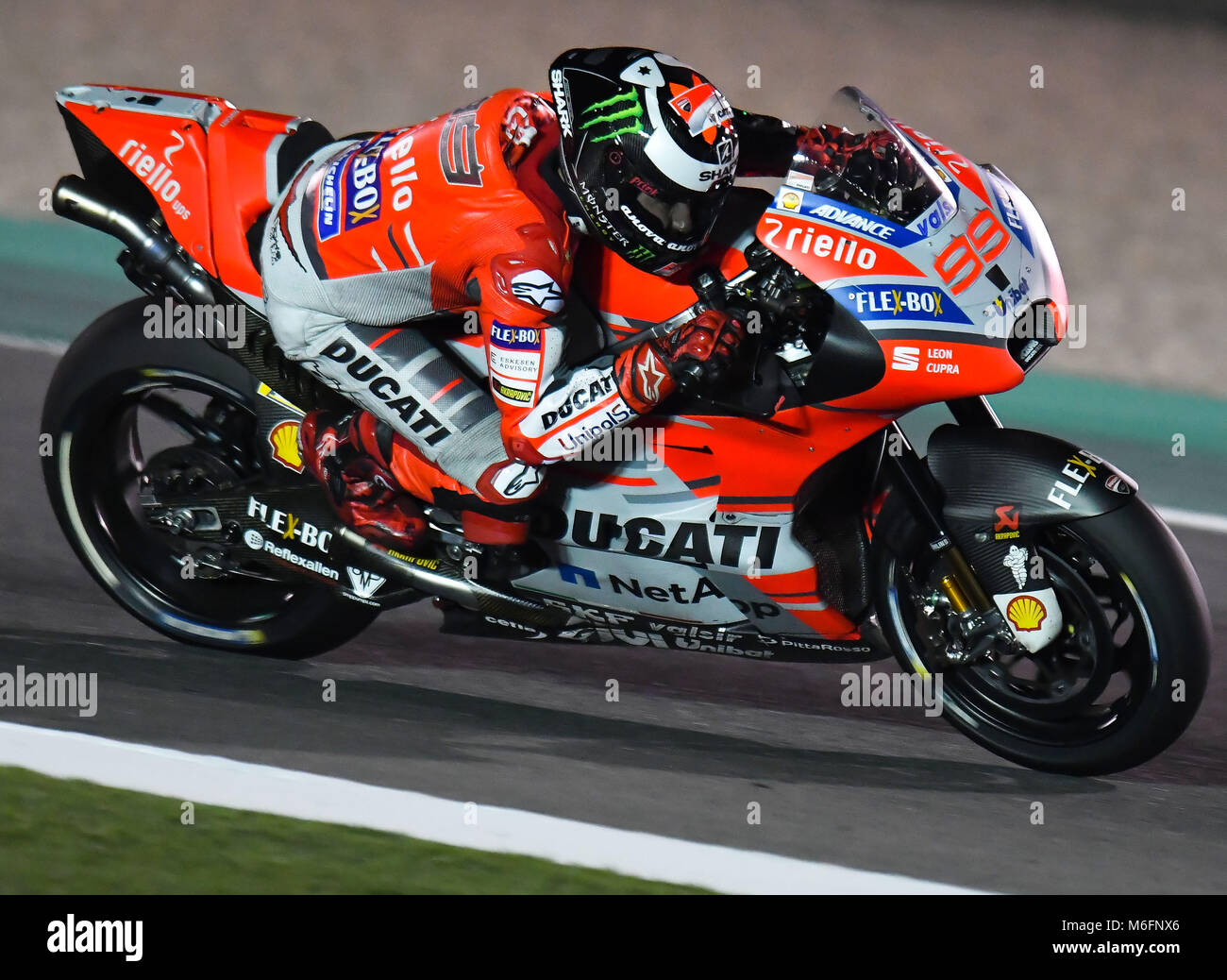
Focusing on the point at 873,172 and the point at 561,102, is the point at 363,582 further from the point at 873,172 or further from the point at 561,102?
the point at 873,172

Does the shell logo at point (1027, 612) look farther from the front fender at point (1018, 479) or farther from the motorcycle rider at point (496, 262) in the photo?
the motorcycle rider at point (496, 262)

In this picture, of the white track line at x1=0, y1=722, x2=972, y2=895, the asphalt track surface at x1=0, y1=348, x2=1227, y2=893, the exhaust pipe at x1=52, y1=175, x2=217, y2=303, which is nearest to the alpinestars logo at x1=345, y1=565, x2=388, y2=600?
the asphalt track surface at x1=0, y1=348, x2=1227, y2=893

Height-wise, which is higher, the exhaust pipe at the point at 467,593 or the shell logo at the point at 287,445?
the shell logo at the point at 287,445

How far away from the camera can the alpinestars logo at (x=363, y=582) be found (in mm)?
4668

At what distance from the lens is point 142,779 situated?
4055 millimetres

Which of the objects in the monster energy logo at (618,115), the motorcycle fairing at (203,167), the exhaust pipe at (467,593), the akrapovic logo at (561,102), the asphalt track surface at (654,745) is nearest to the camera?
the monster energy logo at (618,115)

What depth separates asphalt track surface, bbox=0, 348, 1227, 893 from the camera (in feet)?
12.9

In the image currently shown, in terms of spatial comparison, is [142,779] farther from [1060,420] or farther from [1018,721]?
[1060,420]

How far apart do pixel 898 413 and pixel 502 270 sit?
3.35ft

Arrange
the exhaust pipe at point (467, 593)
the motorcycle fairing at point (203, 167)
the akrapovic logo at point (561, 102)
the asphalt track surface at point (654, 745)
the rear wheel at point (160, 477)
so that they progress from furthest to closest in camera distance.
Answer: the rear wheel at point (160, 477), the motorcycle fairing at point (203, 167), the exhaust pipe at point (467, 593), the asphalt track surface at point (654, 745), the akrapovic logo at point (561, 102)

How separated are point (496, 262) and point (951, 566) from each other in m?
1.36

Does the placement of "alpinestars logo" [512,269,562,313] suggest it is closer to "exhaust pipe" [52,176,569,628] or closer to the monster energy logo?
the monster energy logo

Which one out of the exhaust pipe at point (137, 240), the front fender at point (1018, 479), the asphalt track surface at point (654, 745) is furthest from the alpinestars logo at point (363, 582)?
the front fender at point (1018, 479)
